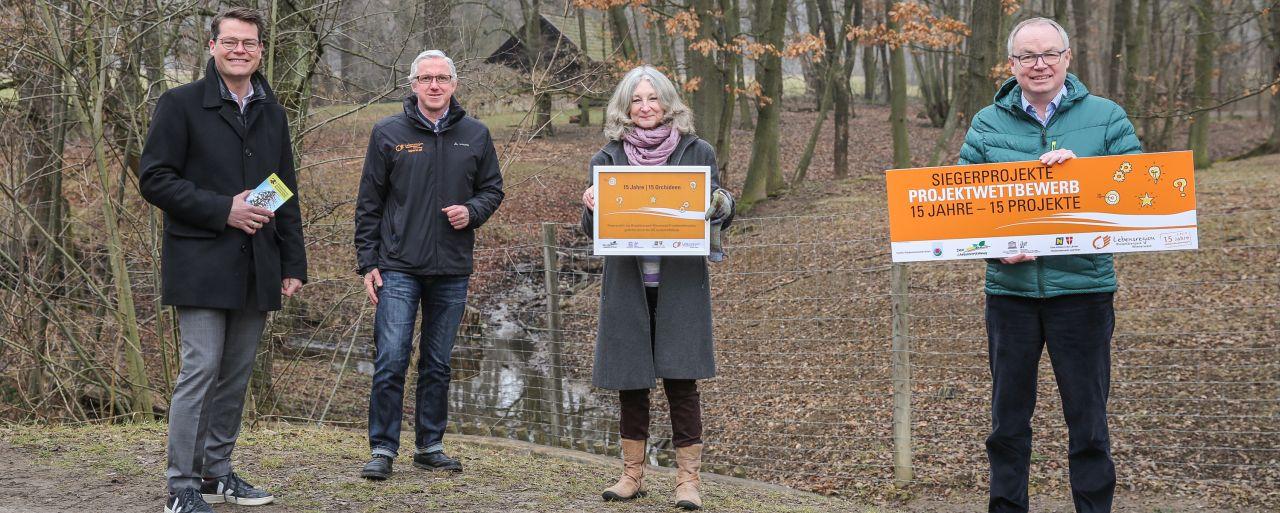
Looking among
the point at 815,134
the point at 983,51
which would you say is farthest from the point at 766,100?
the point at 983,51

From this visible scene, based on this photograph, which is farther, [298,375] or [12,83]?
[298,375]

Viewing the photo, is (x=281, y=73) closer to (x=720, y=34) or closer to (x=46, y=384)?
(x=46, y=384)

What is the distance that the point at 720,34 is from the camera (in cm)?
1705

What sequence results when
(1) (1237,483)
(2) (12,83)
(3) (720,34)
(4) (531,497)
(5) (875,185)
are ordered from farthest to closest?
1. (5) (875,185)
2. (3) (720,34)
3. (2) (12,83)
4. (1) (1237,483)
5. (4) (531,497)

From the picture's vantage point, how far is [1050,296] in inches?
163

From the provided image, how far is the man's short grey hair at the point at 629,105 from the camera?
460 centimetres

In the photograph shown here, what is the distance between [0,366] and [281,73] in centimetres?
302

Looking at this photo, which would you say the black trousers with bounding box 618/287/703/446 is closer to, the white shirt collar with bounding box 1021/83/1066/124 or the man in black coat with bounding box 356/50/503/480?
the man in black coat with bounding box 356/50/503/480

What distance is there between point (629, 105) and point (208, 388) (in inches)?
82.3

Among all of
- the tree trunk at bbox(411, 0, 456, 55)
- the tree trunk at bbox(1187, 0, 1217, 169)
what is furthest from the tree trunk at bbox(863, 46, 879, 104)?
the tree trunk at bbox(411, 0, 456, 55)

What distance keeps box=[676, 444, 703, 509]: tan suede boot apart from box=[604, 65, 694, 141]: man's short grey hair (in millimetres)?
1420

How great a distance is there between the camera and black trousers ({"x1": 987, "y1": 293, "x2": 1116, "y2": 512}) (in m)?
4.16

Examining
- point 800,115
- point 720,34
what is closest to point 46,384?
point 720,34

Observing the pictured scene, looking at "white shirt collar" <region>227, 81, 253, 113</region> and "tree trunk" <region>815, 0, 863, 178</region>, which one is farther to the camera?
"tree trunk" <region>815, 0, 863, 178</region>
